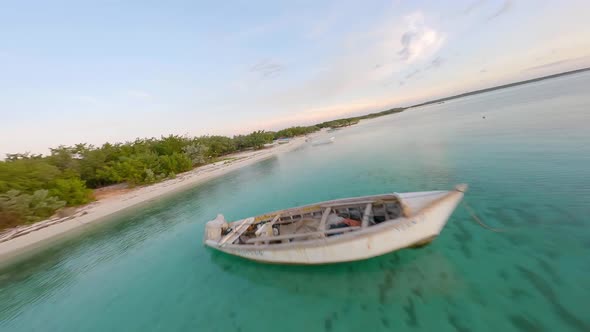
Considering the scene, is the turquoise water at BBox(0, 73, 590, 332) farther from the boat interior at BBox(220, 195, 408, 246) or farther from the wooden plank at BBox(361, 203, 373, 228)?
the wooden plank at BBox(361, 203, 373, 228)

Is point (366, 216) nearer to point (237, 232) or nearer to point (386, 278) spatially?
point (386, 278)

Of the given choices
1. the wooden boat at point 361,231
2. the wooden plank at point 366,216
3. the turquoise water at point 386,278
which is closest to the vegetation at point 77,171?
the turquoise water at point 386,278

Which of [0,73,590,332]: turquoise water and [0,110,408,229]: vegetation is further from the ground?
[0,110,408,229]: vegetation

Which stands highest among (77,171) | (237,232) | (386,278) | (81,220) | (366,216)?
(77,171)

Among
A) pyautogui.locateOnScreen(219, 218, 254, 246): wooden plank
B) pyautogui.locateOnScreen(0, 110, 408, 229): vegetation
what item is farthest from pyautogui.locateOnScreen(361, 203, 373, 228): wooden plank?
pyautogui.locateOnScreen(0, 110, 408, 229): vegetation

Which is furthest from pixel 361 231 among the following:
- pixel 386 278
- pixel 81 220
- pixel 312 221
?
pixel 81 220

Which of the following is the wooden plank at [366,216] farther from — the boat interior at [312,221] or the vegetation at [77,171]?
the vegetation at [77,171]

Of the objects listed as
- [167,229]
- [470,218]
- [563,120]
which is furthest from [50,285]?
[563,120]
